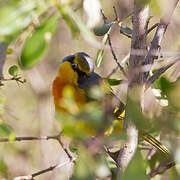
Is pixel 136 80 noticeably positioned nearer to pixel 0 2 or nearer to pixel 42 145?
pixel 0 2

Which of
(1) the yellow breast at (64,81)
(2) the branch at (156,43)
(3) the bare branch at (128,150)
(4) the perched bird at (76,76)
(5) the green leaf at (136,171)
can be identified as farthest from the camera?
(4) the perched bird at (76,76)

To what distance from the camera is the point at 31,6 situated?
1015mm

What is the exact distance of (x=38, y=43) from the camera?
1042mm

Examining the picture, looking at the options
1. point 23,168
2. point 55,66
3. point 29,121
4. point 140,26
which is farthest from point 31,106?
point 140,26

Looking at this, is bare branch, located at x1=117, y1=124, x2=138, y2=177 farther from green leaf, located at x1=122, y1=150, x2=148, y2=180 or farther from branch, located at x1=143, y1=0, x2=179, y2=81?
green leaf, located at x1=122, y1=150, x2=148, y2=180

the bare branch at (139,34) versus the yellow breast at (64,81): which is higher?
the bare branch at (139,34)

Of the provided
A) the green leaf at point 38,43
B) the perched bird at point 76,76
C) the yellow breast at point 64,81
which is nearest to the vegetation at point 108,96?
the green leaf at point 38,43

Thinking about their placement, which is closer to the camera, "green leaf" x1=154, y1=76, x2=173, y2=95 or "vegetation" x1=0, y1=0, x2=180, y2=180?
"vegetation" x1=0, y1=0, x2=180, y2=180

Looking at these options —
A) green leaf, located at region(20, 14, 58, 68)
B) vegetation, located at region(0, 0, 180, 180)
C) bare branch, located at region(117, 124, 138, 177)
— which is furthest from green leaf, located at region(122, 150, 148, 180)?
bare branch, located at region(117, 124, 138, 177)

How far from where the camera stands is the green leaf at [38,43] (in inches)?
40.6

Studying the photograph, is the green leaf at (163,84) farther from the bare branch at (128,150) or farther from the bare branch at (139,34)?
the bare branch at (128,150)

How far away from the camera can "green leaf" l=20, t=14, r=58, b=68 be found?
103 centimetres

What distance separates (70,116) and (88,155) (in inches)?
4.1

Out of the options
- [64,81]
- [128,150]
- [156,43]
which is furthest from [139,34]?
[64,81]
